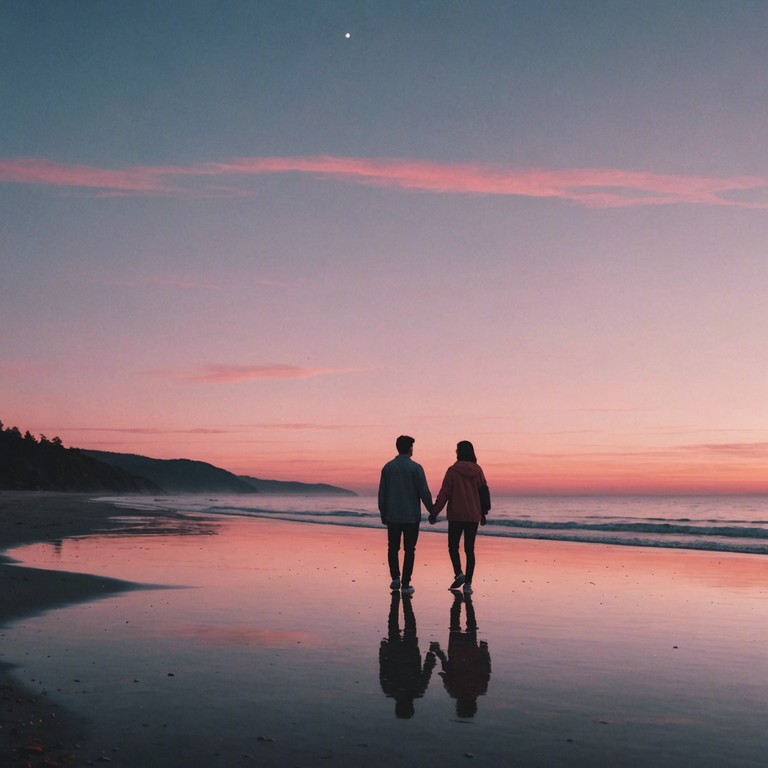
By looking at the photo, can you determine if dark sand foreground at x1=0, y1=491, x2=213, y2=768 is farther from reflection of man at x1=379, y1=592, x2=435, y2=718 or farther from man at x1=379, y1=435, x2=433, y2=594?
man at x1=379, y1=435, x2=433, y2=594

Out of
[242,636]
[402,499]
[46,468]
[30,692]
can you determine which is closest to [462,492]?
[402,499]

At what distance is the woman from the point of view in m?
12.9

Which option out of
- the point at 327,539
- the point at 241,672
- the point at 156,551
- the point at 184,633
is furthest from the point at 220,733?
the point at 327,539

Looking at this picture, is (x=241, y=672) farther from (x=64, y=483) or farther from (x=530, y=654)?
(x=64, y=483)

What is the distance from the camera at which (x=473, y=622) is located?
9383 mm

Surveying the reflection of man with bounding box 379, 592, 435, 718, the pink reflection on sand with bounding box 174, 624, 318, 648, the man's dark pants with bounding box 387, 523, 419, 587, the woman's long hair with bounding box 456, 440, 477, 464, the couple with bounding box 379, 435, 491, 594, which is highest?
the woman's long hair with bounding box 456, 440, 477, 464

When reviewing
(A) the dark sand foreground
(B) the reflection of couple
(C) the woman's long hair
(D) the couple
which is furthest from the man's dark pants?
(A) the dark sand foreground

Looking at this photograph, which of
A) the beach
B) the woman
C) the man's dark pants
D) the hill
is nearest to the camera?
the beach

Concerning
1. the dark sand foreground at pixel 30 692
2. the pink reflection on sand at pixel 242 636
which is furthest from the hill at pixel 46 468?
the pink reflection on sand at pixel 242 636

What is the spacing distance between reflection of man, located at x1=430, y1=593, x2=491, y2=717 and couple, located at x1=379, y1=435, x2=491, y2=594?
10.9 ft

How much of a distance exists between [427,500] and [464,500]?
667mm

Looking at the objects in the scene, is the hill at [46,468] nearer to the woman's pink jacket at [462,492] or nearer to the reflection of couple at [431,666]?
the woman's pink jacket at [462,492]

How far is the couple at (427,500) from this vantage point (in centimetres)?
1277

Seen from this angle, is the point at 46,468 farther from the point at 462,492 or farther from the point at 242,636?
the point at 242,636
